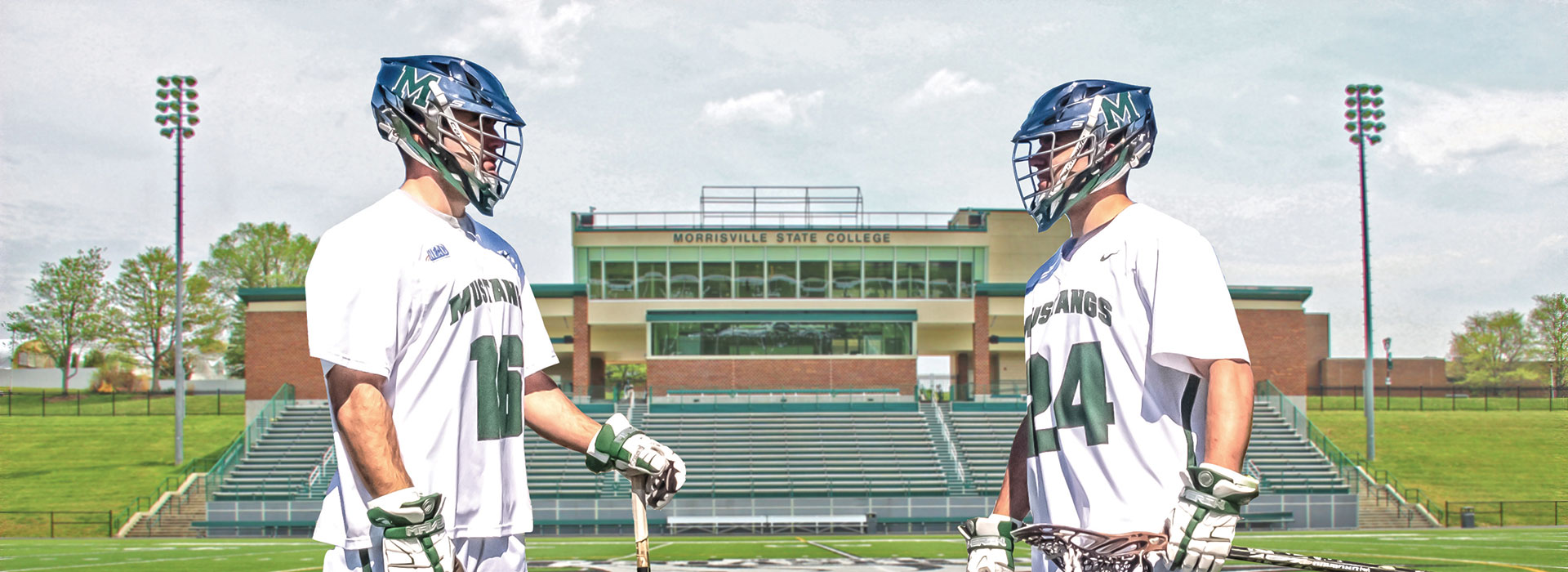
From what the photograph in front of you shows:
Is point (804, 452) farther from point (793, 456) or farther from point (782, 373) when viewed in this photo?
point (782, 373)

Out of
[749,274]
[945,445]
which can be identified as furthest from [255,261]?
[945,445]

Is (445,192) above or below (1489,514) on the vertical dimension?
above

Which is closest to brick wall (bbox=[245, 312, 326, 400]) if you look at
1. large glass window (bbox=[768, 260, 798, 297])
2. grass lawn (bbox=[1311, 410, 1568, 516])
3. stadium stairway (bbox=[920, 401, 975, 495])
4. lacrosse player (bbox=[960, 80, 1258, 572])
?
large glass window (bbox=[768, 260, 798, 297])

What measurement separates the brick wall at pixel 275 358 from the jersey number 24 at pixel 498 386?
134ft

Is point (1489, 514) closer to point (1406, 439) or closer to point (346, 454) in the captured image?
point (1406, 439)

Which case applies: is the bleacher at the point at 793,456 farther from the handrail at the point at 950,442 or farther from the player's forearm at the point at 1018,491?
the player's forearm at the point at 1018,491

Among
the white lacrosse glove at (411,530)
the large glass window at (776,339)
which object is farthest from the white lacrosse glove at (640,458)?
the large glass window at (776,339)

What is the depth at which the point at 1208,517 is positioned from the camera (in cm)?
330

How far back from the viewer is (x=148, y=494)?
34094 millimetres

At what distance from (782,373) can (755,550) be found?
22.0m

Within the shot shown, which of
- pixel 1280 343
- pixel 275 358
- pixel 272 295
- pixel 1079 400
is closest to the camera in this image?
pixel 1079 400

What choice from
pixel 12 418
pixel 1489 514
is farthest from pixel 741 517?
pixel 12 418

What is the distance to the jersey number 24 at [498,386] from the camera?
386 cm

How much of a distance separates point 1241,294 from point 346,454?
44.6 m
